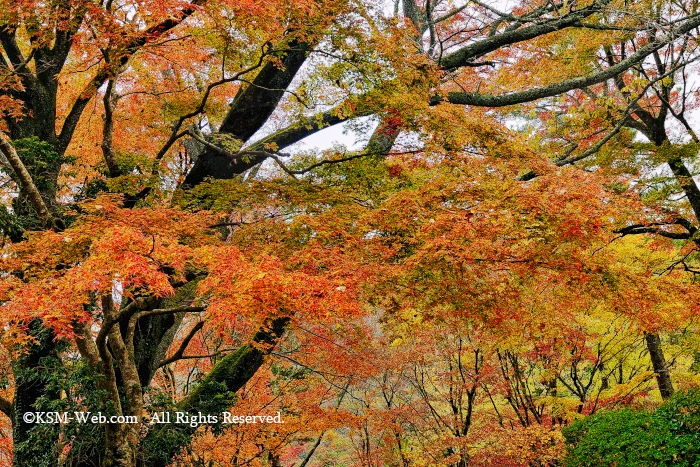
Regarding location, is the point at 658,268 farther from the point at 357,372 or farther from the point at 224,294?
the point at 224,294

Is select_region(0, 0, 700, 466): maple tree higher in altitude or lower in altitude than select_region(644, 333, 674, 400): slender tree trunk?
higher

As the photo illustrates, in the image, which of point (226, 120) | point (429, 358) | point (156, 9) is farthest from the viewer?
point (429, 358)

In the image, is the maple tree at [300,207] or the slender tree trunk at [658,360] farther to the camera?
the slender tree trunk at [658,360]

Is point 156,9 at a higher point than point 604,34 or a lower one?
lower

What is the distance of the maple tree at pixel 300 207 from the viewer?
430cm

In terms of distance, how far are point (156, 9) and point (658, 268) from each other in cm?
929

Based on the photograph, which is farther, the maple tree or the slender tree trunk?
the slender tree trunk

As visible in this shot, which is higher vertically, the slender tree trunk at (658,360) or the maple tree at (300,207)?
the maple tree at (300,207)

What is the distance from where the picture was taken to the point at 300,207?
18.8ft

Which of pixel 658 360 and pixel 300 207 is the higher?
pixel 300 207

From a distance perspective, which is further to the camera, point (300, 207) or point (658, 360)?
point (658, 360)

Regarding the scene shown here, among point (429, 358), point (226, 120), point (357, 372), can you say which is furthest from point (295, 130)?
point (429, 358)

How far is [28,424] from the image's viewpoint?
580cm

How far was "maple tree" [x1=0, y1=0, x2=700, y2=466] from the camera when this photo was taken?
4.30m
